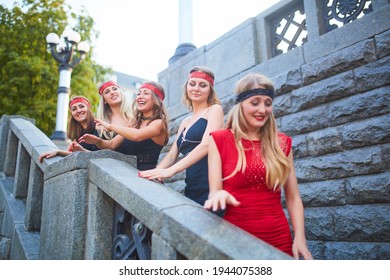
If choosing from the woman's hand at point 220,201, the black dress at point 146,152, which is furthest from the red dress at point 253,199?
the black dress at point 146,152

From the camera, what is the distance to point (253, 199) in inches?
72.5

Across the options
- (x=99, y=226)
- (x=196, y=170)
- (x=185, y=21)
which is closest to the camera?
(x=99, y=226)

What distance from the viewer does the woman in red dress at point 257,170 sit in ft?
5.92

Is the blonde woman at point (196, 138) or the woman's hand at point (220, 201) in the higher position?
the blonde woman at point (196, 138)

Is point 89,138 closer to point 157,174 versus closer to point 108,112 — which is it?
point 108,112

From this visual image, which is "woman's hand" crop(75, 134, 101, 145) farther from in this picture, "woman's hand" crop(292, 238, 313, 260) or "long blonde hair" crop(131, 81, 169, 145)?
"woman's hand" crop(292, 238, 313, 260)

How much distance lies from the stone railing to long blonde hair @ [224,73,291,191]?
433 millimetres

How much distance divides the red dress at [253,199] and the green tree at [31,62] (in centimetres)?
1249

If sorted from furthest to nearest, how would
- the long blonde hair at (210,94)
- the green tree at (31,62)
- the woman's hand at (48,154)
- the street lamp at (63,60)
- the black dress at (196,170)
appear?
the green tree at (31,62) → the street lamp at (63,60) → the woman's hand at (48,154) → the long blonde hair at (210,94) → the black dress at (196,170)

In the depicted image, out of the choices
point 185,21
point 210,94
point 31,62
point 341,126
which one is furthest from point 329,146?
point 31,62

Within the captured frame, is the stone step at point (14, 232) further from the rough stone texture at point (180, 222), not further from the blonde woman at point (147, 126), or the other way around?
the rough stone texture at point (180, 222)

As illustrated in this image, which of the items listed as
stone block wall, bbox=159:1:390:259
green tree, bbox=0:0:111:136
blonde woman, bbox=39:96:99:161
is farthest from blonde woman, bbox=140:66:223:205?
green tree, bbox=0:0:111:136

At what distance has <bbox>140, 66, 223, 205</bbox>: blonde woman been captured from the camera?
7.20 feet

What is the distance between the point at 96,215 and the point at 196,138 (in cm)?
86
